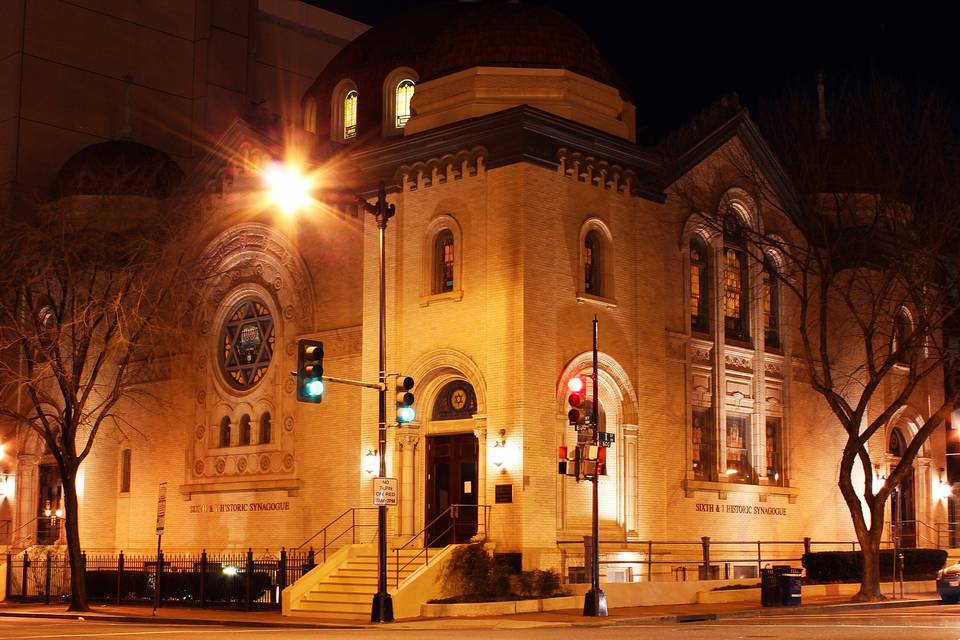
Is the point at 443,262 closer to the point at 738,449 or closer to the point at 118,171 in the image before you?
the point at 738,449

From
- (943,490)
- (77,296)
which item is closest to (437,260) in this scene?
(77,296)

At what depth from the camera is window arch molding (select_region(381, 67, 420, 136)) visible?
1688 inches

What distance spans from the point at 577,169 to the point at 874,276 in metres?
14.7

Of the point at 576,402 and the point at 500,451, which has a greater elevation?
the point at 576,402

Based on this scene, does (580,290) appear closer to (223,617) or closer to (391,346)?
(391,346)

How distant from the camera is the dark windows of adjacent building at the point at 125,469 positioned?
45.1 m

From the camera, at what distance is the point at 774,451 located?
42469 mm

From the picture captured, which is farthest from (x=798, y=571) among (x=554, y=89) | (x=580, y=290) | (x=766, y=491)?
(x=554, y=89)

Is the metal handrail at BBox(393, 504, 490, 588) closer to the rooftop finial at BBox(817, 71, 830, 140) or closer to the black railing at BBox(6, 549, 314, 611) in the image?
the black railing at BBox(6, 549, 314, 611)

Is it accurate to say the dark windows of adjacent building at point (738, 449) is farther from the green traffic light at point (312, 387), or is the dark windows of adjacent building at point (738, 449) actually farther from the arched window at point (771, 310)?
the green traffic light at point (312, 387)

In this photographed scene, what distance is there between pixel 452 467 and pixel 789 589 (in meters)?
9.02

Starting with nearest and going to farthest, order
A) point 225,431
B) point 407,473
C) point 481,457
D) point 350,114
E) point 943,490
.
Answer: point 481,457 < point 407,473 < point 225,431 < point 350,114 < point 943,490

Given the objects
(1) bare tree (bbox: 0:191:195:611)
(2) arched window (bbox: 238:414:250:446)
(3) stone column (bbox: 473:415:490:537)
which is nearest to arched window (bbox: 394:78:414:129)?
(1) bare tree (bbox: 0:191:195:611)

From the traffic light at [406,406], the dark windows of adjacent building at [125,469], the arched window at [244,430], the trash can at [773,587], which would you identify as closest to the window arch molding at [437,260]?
the traffic light at [406,406]
